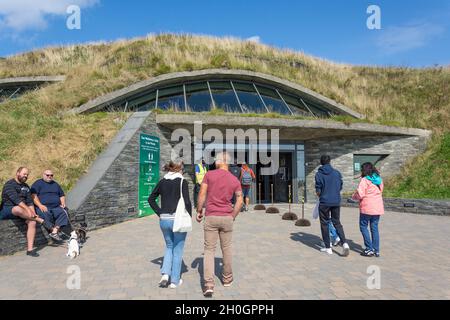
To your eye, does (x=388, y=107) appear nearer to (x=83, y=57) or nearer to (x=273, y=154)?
(x=273, y=154)

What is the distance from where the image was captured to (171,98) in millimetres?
14664

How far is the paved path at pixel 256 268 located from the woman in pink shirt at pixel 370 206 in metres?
0.26

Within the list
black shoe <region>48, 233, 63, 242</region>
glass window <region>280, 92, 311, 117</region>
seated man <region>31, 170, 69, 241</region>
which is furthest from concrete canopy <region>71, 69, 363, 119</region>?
black shoe <region>48, 233, 63, 242</region>

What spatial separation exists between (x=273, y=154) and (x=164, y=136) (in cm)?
633

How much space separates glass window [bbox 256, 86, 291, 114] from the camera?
15156 mm

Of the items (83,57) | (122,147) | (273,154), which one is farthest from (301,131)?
(83,57)

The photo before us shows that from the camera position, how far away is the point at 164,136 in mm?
12609

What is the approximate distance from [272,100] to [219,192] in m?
12.7

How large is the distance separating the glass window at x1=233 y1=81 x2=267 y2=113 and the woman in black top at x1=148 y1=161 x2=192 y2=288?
34.3 ft

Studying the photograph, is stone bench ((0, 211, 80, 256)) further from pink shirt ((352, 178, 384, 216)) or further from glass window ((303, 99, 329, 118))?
glass window ((303, 99, 329, 118))

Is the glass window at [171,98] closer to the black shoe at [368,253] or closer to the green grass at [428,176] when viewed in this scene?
the black shoe at [368,253]

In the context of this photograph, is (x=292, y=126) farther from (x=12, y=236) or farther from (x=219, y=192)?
(x=12, y=236)

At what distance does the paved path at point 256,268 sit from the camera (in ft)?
13.7
